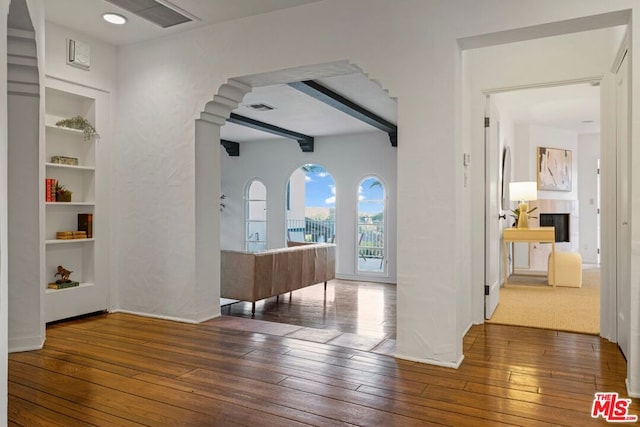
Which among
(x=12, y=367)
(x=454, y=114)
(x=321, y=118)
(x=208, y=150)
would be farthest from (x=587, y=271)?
(x=12, y=367)

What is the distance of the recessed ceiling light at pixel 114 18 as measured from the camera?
4.04 meters

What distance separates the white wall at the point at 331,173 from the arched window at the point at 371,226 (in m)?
0.12

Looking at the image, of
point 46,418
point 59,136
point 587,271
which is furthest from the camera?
point 587,271

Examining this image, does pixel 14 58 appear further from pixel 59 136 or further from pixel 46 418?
pixel 46 418

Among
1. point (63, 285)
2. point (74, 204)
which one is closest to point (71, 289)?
point (63, 285)

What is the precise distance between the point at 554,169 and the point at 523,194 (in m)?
2.56

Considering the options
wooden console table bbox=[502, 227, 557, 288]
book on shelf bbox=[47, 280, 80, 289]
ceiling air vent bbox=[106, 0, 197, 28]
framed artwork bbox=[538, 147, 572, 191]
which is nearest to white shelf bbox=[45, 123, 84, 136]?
ceiling air vent bbox=[106, 0, 197, 28]

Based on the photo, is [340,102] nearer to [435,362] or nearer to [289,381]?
[435,362]

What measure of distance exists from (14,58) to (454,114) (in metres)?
3.11

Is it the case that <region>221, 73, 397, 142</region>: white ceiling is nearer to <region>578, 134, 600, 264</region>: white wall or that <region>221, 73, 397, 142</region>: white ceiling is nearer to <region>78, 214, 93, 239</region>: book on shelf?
<region>78, 214, 93, 239</region>: book on shelf

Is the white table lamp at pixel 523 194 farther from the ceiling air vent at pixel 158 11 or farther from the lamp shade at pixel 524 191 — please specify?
the ceiling air vent at pixel 158 11

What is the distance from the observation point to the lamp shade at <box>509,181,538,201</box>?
6.74 m

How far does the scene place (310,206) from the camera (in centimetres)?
1044

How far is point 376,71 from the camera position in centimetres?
351
